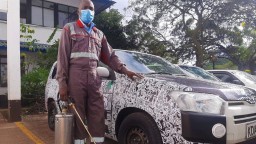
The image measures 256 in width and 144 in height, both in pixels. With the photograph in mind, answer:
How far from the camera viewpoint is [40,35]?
17344mm

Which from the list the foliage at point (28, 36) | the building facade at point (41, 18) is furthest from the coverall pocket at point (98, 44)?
the building facade at point (41, 18)

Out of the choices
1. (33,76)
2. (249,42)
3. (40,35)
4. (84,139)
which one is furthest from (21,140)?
(249,42)

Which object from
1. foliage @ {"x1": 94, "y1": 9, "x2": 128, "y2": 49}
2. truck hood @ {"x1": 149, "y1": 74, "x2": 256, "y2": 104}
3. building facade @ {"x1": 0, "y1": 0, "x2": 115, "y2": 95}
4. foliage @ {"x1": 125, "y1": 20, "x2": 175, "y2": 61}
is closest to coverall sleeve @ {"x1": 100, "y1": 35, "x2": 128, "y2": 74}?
truck hood @ {"x1": 149, "y1": 74, "x2": 256, "y2": 104}

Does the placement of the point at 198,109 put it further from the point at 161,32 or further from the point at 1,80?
the point at 161,32

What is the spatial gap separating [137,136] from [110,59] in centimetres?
110

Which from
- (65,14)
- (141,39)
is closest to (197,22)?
(141,39)

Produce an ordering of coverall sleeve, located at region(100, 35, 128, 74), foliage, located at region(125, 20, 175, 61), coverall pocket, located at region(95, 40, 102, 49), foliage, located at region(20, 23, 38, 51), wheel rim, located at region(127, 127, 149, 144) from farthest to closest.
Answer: foliage, located at region(125, 20, 175, 61)
foliage, located at region(20, 23, 38, 51)
coverall sleeve, located at region(100, 35, 128, 74)
coverall pocket, located at region(95, 40, 102, 49)
wheel rim, located at region(127, 127, 149, 144)

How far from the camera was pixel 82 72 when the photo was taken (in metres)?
3.79

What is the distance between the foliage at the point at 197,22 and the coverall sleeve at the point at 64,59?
2161 centimetres

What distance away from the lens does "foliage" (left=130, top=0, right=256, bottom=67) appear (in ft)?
80.5

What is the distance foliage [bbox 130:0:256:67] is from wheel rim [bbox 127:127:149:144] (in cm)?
2118

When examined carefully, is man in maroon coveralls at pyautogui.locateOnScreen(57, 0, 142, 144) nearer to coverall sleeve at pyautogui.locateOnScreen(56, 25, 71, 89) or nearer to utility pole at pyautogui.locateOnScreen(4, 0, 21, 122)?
coverall sleeve at pyautogui.locateOnScreen(56, 25, 71, 89)

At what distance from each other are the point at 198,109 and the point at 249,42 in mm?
25771

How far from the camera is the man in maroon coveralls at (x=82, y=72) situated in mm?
3764
